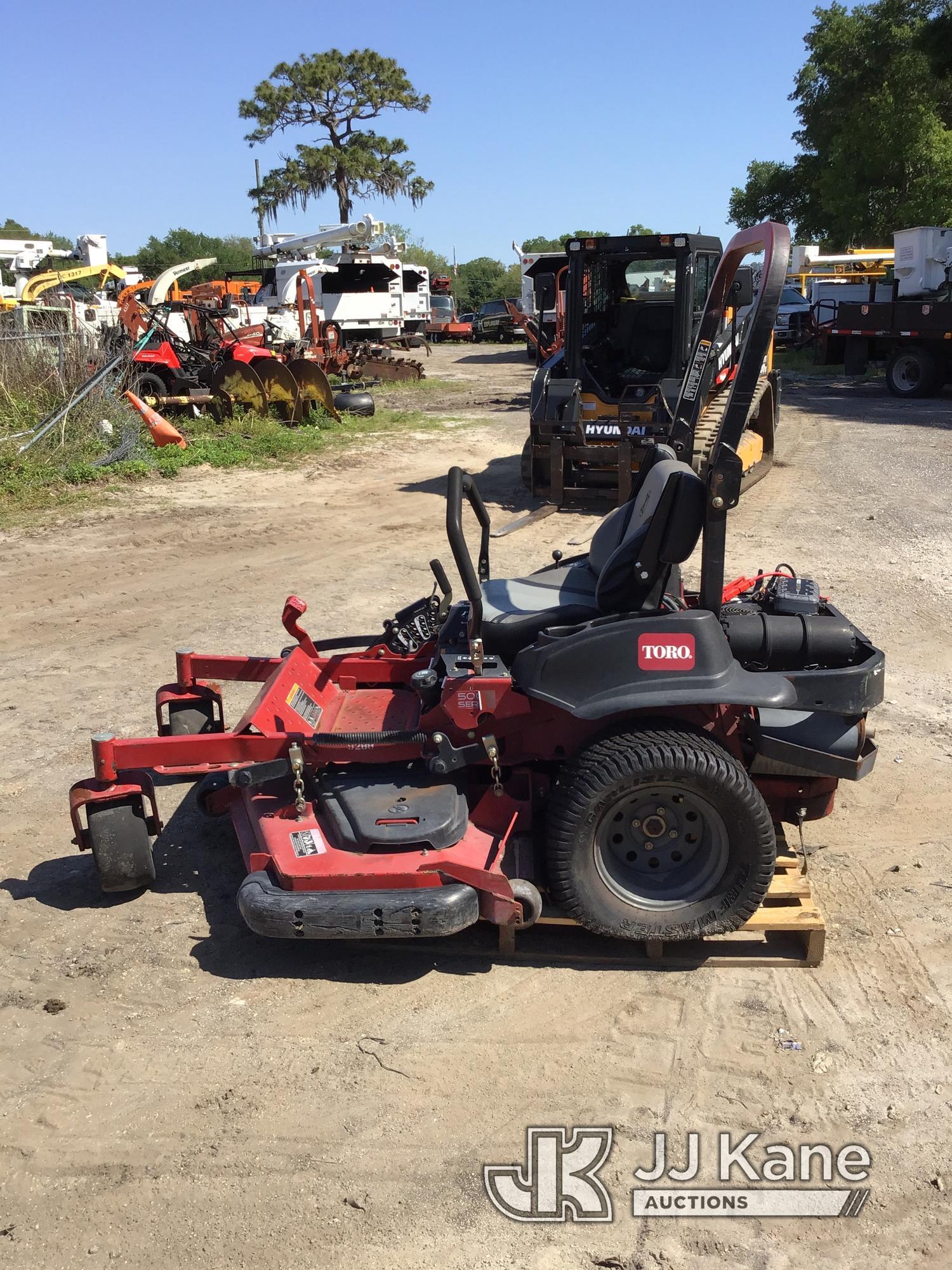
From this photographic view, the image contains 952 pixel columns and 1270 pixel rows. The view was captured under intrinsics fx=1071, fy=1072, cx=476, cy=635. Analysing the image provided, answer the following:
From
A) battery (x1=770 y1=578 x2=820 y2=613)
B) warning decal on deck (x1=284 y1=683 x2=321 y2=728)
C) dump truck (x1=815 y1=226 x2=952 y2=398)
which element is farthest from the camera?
dump truck (x1=815 y1=226 x2=952 y2=398)

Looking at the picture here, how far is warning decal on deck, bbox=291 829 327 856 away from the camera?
3598mm

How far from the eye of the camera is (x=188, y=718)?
4770mm

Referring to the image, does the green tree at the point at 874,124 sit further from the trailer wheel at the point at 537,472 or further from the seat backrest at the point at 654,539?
the seat backrest at the point at 654,539

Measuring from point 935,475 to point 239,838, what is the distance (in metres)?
9.81

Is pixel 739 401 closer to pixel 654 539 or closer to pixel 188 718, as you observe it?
pixel 654 539

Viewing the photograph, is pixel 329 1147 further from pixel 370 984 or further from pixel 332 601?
pixel 332 601

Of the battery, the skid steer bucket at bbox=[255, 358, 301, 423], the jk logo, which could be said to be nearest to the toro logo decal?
the battery

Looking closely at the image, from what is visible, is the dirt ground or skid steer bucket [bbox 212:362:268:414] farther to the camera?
skid steer bucket [bbox 212:362:268:414]

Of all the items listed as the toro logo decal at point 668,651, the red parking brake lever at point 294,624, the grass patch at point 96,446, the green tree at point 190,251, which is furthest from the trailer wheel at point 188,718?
the green tree at point 190,251

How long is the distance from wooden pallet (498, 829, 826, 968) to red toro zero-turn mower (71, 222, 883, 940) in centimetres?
12

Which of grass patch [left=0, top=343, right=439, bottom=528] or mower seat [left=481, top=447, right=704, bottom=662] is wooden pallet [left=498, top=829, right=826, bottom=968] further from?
grass patch [left=0, top=343, right=439, bottom=528]

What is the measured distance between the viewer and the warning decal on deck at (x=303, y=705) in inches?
167

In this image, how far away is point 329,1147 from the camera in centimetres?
288

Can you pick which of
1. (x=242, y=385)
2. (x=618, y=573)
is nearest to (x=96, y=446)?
(x=242, y=385)
